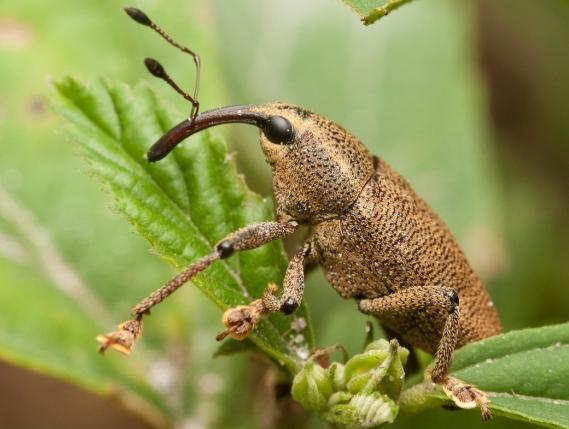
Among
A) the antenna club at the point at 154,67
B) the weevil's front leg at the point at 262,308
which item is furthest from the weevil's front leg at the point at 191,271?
the antenna club at the point at 154,67

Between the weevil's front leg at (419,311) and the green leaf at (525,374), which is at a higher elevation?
the weevil's front leg at (419,311)

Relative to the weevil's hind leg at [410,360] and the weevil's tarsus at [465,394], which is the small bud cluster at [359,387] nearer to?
the weevil's tarsus at [465,394]

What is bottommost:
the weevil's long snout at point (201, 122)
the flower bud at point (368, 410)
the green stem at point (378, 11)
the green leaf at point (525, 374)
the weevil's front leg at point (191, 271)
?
the flower bud at point (368, 410)

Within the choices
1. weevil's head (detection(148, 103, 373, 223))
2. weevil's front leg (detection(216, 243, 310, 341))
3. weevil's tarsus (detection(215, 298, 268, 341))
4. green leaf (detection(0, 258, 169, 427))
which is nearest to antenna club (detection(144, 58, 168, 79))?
weevil's head (detection(148, 103, 373, 223))

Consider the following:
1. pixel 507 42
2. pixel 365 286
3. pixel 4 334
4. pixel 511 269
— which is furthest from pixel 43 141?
pixel 507 42

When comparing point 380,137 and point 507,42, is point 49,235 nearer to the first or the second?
point 380,137

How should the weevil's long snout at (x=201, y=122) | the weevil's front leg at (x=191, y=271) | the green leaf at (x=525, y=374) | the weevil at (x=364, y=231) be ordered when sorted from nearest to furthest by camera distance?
the green leaf at (x=525, y=374)
the weevil's front leg at (x=191, y=271)
the weevil's long snout at (x=201, y=122)
the weevil at (x=364, y=231)

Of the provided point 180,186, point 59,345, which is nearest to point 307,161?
point 180,186
